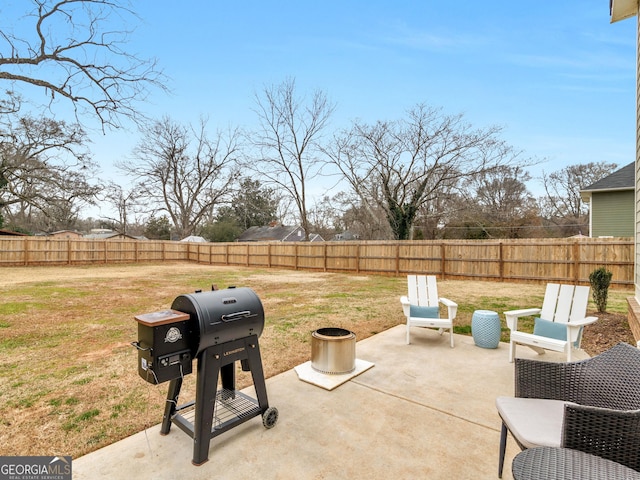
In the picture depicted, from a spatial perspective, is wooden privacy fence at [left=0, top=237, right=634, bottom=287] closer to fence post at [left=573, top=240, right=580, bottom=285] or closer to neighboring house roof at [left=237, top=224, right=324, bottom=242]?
fence post at [left=573, top=240, right=580, bottom=285]

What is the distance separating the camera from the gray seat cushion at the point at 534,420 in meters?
1.49

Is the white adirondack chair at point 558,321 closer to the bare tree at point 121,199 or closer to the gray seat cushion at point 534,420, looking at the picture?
the gray seat cushion at point 534,420

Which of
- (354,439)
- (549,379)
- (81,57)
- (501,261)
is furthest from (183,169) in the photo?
(549,379)

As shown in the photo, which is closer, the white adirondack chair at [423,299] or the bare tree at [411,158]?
the white adirondack chair at [423,299]

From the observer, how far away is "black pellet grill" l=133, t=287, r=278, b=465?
1769 mm

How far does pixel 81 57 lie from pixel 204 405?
8674 mm

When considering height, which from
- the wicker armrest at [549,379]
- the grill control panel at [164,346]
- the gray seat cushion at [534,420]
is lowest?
the gray seat cushion at [534,420]

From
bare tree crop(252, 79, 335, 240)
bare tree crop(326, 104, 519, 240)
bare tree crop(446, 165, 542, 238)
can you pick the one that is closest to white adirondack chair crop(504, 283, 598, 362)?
bare tree crop(326, 104, 519, 240)

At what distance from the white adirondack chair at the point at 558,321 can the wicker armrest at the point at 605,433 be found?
7.49ft

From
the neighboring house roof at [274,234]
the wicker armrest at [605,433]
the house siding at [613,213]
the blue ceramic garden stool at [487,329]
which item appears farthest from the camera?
the neighboring house roof at [274,234]

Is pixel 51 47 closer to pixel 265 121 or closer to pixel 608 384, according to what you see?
pixel 608 384

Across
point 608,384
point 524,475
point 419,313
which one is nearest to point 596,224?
point 419,313

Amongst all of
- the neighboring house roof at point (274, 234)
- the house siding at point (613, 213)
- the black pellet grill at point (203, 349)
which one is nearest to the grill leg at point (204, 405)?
the black pellet grill at point (203, 349)

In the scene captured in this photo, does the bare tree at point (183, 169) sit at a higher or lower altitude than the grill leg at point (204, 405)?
higher
